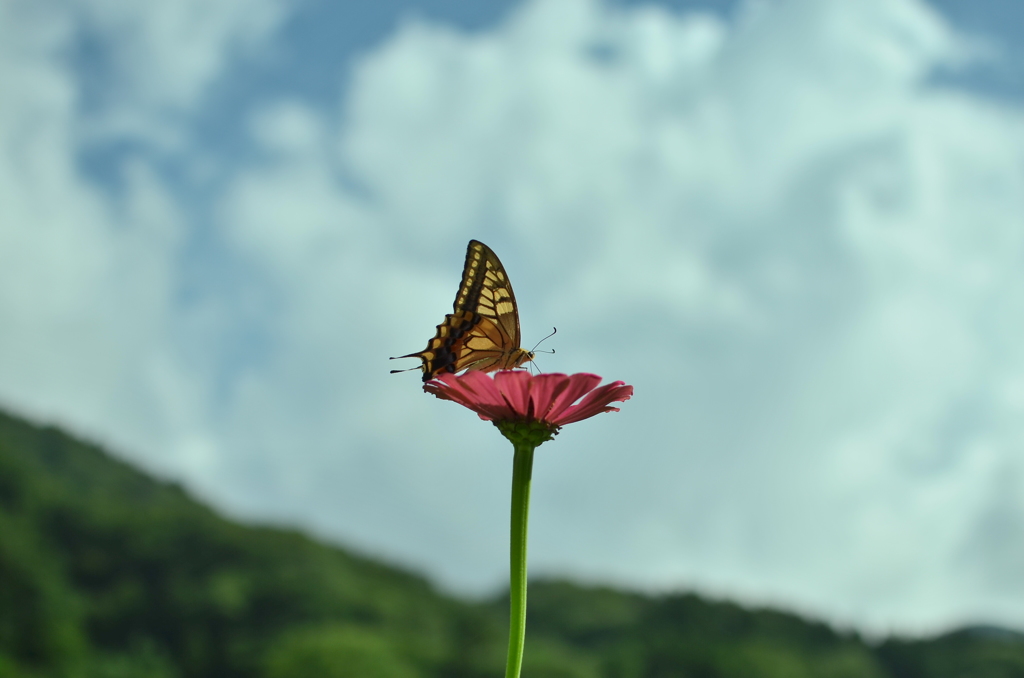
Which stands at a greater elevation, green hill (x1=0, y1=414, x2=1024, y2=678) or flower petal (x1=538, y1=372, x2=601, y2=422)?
flower petal (x1=538, y1=372, x2=601, y2=422)

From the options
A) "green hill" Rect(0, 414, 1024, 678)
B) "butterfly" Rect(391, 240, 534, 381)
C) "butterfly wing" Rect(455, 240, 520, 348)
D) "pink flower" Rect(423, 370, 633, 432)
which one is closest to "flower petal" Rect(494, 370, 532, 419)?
"pink flower" Rect(423, 370, 633, 432)

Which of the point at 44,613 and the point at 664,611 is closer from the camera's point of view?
the point at 44,613

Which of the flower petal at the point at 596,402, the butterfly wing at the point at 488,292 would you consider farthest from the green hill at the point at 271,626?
the flower petal at the point at 596,402

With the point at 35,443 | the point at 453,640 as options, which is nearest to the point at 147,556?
the point at 453,640

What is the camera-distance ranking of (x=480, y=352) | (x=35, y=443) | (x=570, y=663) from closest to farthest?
1. (x=480, y=352)
2. (x=570, y=663)
3. (x=35, y=443)

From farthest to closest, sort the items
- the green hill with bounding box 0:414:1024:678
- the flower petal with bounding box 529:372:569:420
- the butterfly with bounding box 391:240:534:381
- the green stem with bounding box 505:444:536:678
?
the green hill with bounding box 0:414:1024:678 → the butterfly with bounding box 391:240:534:381 → the flower petal with bounding box 529:372:569:420 → the green stem with bounding box 505:444:536:678

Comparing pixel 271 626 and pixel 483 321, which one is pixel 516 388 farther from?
pixel 271 626

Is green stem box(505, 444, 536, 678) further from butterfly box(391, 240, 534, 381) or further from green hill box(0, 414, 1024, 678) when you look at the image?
green hill box(0, 414, 1024, 678)

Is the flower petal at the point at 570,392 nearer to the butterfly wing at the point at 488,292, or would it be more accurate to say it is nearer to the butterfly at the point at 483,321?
the butterfly at the point at 483,321

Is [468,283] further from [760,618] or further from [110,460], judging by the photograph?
[110,460]
